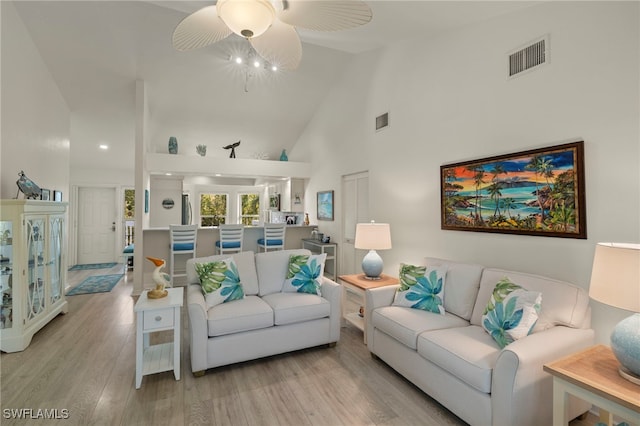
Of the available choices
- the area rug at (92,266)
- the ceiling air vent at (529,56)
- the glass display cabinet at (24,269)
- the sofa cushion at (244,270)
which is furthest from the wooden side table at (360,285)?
the area rug at (92,266)

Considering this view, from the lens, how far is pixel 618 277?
137cm

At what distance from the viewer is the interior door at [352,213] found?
473 centimetres

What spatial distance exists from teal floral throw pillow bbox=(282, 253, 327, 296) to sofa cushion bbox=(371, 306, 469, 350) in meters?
0.67

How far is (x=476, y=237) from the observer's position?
9.41ft

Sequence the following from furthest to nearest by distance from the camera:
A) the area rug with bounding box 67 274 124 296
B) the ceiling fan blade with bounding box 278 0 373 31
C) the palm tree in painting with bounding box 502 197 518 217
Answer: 1. the area rug with bounding box 67 274 124 296
2. the palm tree in painting with bounding box 502 197 518 217
3. the ceiling fan blade with bounding box 278 0 373 31

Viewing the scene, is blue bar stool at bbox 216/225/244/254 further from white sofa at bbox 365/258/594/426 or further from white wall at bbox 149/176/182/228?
white sofa at bbox 365/258/594/426

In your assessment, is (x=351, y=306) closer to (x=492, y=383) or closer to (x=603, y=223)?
(x=492, y=383)

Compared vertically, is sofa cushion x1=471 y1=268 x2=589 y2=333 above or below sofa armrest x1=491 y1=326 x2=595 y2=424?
above

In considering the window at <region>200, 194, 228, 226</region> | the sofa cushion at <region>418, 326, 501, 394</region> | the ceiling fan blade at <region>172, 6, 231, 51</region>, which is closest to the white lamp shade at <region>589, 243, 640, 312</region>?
the sofa cushion at <region>418, 326, 501, 394</region>

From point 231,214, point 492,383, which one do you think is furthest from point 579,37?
point 231,214

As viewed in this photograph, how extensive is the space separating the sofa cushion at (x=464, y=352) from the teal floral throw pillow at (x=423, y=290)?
348mm

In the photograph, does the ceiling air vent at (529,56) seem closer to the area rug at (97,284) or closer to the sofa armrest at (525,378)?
the sofa armrest at (525,378)

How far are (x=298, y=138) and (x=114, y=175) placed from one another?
4.63 metres

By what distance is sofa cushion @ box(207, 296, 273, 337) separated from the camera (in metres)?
2.41
